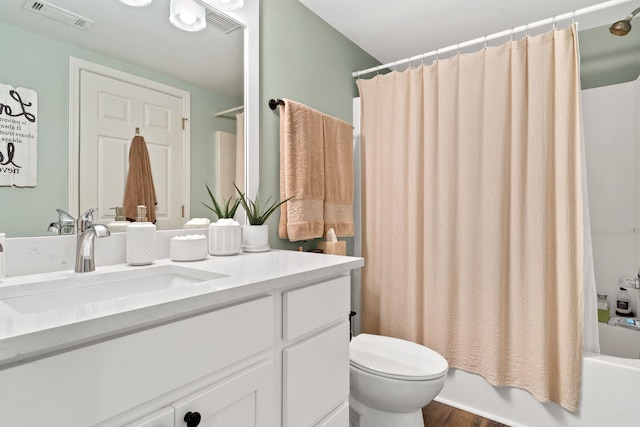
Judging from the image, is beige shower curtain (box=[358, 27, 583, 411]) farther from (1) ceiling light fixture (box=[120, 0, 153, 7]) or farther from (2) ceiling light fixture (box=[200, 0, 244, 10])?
(1) ceiling light fixture (box=[120, 0, 153, 7])

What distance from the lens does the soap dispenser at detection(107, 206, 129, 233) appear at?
110cm

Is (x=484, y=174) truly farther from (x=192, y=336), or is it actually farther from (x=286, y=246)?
(x=192, y=336)

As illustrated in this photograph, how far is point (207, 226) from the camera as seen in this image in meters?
1.38

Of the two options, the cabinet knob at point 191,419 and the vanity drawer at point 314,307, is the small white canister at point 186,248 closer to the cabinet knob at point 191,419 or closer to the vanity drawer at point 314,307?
the vanity drawer at point 314,307

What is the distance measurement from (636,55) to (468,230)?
5.18ft

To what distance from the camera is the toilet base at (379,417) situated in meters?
1.41

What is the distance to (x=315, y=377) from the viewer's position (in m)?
1.02

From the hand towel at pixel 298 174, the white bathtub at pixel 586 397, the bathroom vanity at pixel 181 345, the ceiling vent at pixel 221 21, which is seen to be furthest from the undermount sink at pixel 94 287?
the white bathtub at pixel 586 397

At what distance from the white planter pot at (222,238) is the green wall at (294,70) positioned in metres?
0.39

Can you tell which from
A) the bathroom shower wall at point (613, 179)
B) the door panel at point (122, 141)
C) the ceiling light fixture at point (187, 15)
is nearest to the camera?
the door panel at point (122, 141)

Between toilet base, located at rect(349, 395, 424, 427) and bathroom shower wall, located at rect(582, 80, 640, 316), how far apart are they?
1.59 metres

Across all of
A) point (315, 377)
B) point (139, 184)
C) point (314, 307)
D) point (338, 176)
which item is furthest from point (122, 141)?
point (338, 176)

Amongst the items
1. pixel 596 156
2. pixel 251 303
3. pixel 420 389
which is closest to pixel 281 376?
pixel 251 303

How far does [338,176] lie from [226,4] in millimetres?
995
